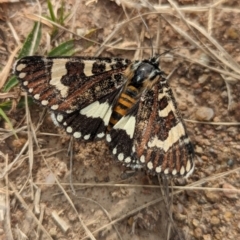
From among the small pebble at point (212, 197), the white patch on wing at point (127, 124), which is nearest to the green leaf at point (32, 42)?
the white patch on wing at point (127, 124)

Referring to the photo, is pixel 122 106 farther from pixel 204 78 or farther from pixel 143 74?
pixel 204 78

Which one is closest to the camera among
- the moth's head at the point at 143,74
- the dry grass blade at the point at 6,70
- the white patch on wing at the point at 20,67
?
the white patch on wing at the point at 20,67

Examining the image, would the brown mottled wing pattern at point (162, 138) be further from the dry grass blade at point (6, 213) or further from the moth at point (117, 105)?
the dry grass blade at point (6, 213)

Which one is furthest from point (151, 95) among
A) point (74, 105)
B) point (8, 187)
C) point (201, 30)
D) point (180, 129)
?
point (8, 187)

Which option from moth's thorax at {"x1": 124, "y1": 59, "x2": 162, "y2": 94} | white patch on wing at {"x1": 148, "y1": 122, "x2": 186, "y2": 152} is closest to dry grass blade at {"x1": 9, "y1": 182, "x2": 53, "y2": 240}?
white patch on wing at {"x1": 148, "y1": 122, "x2": 186, "y2": 152}

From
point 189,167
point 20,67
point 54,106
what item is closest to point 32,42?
point 20,67

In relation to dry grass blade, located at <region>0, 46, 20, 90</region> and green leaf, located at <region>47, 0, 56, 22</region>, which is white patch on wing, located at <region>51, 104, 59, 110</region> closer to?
dry grass blade, located at <region>0, 46, 20, 90</region>

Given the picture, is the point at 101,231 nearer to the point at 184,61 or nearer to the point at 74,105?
the point at 74,105
